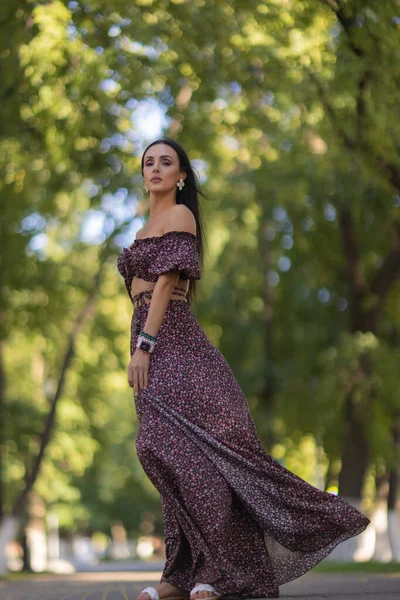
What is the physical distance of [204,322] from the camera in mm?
23266

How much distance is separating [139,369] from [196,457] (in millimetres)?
575

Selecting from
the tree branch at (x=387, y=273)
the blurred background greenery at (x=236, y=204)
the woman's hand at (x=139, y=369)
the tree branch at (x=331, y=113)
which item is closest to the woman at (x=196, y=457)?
the woman's hand at (x=139, y=369)

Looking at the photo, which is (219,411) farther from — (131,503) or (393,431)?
(131,503)

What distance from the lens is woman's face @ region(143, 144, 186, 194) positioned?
6.63m

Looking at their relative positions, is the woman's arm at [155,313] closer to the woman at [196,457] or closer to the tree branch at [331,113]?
the woman at [196,457]

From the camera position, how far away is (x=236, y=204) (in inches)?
851

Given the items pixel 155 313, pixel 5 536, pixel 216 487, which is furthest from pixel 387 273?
pixel 216 487

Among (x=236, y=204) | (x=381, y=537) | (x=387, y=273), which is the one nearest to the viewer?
(x=381, y=537)

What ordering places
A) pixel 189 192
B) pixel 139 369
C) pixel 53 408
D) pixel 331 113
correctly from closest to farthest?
1. pixel 139 369
2. pixel 189 192
3. pixel 331 113
4. pixel 53 408

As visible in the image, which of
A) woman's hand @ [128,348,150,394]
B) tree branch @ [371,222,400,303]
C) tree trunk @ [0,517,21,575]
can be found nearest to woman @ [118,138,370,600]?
woman's hand @ [128,348,150,394]

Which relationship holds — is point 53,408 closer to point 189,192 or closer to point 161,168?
point 189,192

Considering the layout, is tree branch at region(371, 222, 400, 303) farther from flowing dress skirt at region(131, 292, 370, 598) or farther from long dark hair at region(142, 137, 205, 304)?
flowing dress skirt at region(131, 292, 370, 598)

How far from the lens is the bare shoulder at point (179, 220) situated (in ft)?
21.3

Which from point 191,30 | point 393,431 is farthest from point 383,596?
point 393,431
